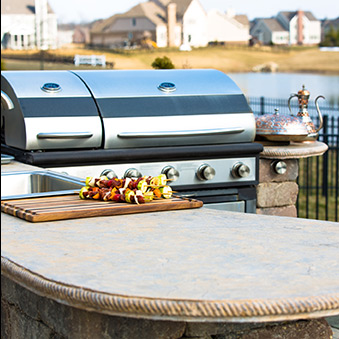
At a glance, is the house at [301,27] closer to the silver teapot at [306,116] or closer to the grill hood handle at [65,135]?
the silver teapot at [306,116]

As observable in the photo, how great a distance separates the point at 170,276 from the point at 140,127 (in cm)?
256

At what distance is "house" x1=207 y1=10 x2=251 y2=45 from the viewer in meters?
5.91

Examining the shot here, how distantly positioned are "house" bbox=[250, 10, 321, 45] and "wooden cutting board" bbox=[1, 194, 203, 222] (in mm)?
3997

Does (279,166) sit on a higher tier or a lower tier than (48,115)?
lower

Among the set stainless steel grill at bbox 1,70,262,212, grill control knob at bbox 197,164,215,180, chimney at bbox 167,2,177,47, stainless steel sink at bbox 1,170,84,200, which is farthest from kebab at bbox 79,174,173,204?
chimney at bbox 167,2,177,47

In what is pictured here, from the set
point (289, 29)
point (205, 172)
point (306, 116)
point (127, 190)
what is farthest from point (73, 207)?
point (289, 29)

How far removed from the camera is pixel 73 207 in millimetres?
2525

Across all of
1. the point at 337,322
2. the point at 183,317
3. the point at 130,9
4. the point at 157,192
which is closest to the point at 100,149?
the point at 157,192

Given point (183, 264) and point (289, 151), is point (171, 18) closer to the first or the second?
point (289, 151)

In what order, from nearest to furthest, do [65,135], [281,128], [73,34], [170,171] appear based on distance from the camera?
[65,135]
[170,171]
[281,128]
[73,34]

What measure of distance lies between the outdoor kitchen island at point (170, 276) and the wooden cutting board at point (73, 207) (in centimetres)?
3

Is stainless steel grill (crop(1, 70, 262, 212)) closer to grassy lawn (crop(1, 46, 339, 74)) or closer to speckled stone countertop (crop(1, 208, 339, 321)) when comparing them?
grassy lawn (crop(1, 46, 339, 74))

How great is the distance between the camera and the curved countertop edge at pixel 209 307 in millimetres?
1525

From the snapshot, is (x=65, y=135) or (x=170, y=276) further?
(x=65, y=135)
